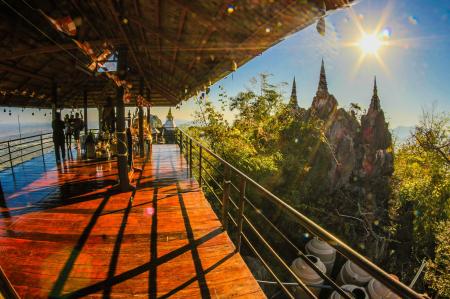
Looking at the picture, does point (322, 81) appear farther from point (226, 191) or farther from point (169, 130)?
point (226, 191)

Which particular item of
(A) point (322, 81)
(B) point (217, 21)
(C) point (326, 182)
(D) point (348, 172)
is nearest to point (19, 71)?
(B) point (217, 21)

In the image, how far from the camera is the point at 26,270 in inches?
125

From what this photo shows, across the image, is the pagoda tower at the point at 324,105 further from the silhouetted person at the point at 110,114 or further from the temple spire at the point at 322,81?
the silhouetted person at the point at 110,114

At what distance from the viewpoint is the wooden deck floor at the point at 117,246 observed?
9.45 ft

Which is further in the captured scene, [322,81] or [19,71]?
[322,81]

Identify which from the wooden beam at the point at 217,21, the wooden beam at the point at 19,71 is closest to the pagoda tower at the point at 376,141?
the wooden beam at the point at 217,21

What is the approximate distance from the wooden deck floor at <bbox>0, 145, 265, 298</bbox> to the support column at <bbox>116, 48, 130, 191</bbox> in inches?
20.1

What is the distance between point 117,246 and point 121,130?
10.8 feet

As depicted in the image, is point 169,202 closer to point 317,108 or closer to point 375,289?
point 375,289

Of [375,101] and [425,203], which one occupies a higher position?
[375,101]

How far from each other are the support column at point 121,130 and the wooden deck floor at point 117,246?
0.51 m

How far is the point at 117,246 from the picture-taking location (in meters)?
3.74

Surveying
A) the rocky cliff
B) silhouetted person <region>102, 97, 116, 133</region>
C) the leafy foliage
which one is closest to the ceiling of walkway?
silhouetted person <region>102, 97, 116, 133</region>

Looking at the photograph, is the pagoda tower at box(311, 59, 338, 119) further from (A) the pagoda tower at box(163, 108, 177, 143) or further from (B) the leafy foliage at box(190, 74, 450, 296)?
(A) the pagoda tower at box(163, 108, 177, 143)
